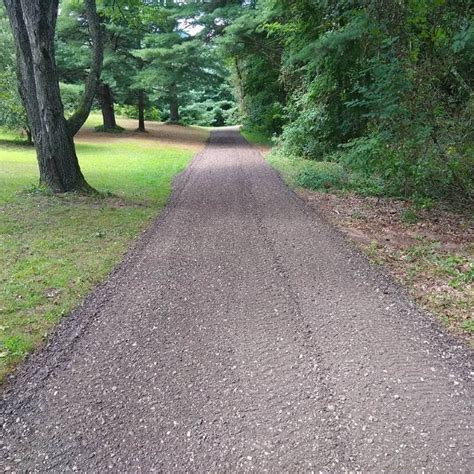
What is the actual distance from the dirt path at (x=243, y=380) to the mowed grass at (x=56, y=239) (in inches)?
11.5

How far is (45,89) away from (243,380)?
768 cm

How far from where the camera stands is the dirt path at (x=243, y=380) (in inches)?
94.0

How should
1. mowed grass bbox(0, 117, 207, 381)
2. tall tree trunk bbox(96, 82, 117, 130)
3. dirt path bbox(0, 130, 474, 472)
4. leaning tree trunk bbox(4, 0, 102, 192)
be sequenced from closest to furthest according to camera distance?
dirt path bbox(0, 130, 474, 472), mowed grass bbox(0, 117, 207, 381), leaning tree trunk bbox(4, 0, 102, 192), tall tree trunk bbox(96, 82, 117, 130)

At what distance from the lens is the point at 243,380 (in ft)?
9.91

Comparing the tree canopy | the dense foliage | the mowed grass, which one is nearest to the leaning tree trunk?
the tree canopy

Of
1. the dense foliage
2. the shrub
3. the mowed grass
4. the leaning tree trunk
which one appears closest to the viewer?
the mowed grass

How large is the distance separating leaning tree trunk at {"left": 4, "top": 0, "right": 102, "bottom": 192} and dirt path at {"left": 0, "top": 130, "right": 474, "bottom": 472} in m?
4.77

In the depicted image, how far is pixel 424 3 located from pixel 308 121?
8857 mm

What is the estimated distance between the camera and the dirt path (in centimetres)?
239

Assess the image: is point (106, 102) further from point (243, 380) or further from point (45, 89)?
point (243, 380)

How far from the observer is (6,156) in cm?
1627

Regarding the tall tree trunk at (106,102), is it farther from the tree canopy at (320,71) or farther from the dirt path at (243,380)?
the dirt path at (243,380)

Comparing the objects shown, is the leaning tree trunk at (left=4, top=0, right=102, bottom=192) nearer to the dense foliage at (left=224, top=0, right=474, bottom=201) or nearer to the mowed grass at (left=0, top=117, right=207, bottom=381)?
the mowed grass at (left=0, top=117, right=207, bottom=381)

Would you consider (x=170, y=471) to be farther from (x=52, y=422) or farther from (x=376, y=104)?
(x=376, y=104)
